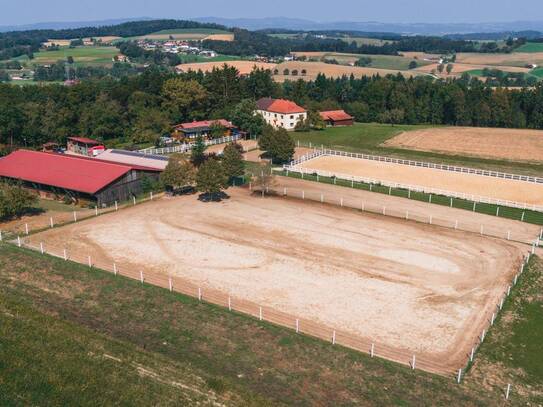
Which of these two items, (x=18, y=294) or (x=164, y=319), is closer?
(x=164, y=319)

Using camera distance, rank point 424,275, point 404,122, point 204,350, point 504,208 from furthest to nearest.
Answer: point 404,122, point 504,208, point 424,275, point 204,350

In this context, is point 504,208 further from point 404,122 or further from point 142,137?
point 404,122

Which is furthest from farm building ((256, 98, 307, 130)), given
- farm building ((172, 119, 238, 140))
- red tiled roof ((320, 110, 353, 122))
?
farm building ((172, 119, 238, 140))

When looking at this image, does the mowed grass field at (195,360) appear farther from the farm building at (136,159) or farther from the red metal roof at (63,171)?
the farm building at (136,159)

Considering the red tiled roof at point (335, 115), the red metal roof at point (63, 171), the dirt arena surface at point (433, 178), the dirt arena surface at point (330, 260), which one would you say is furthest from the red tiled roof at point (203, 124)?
the dirt arena surface at point (330, 260)

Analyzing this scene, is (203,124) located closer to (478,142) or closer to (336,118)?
(336,118)

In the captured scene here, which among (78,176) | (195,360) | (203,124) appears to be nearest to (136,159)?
(78,176)

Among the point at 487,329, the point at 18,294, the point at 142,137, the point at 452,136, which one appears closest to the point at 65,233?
the point at 18,294
